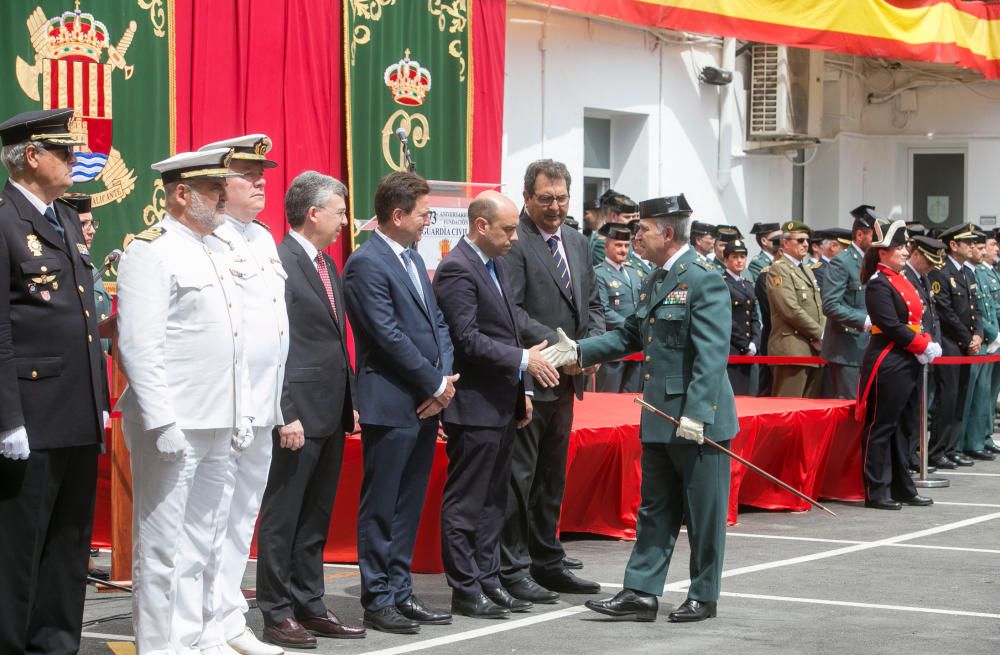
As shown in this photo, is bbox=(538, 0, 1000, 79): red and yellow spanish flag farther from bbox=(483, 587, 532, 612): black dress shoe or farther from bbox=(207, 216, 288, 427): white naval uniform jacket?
bbox=(207, 216, 288, 427): white naval uniform jacket

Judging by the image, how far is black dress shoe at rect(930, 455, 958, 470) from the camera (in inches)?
472

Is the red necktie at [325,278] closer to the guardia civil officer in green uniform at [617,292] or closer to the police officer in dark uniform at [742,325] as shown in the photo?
the guardia civil officer in green uniform at [617,292]

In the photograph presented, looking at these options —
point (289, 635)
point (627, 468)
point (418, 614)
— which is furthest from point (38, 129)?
point (627, 468)

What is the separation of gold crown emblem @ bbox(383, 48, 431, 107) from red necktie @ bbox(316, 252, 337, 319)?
591 cm

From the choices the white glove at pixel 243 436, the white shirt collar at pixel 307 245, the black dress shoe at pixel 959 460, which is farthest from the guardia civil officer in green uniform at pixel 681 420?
the black dress shoe at pixel 959 460

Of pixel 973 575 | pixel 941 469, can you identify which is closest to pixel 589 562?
pixel 973 575

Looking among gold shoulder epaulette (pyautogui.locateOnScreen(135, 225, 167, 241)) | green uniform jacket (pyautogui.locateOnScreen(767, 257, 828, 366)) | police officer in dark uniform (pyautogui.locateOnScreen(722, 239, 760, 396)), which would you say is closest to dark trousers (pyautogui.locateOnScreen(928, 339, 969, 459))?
green uniform jacket (pyautogui.locateOnScreen(767, 257, 828, 366))

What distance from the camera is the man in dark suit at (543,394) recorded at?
6449mm

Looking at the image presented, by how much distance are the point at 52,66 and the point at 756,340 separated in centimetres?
660

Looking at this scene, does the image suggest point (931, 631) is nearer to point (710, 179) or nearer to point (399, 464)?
point (399, 464)

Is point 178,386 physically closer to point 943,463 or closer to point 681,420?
point 681,420

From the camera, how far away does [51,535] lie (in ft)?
15.7

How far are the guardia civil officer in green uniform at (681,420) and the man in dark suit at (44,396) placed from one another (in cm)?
215

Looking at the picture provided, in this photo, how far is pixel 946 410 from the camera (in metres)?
11.9
